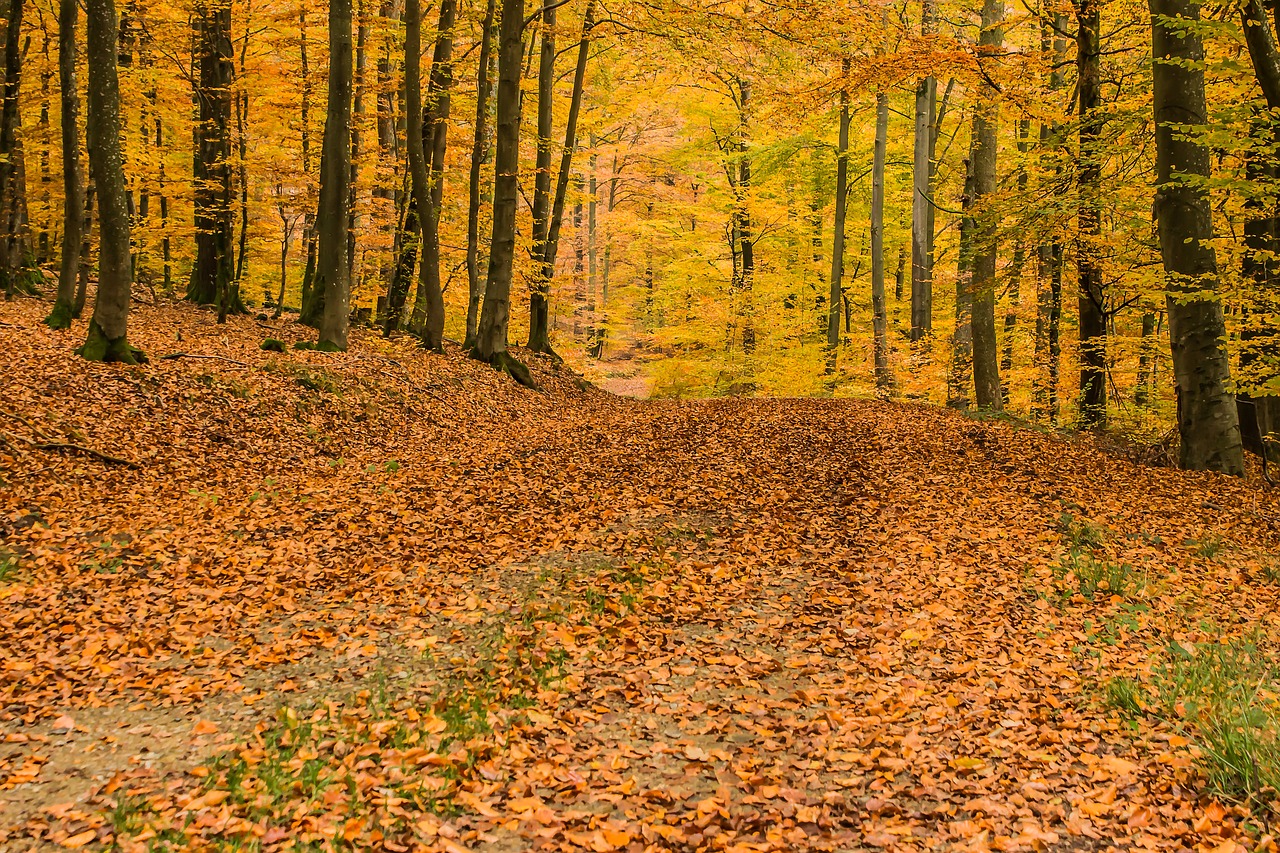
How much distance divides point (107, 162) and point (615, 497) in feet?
26.3

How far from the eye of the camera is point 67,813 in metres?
3.95

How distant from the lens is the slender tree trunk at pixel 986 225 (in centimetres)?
1273

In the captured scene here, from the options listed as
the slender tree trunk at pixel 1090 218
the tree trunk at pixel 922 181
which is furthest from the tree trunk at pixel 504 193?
the slender tree trunk at pixel 1090 218

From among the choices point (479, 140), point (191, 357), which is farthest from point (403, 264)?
point (191, 357)

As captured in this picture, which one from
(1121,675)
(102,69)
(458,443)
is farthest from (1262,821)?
(102,69)

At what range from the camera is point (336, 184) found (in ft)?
45.9

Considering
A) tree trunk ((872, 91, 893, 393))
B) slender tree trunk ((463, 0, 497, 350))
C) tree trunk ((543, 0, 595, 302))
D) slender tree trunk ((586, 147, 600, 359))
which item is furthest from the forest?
slender tree trunk ((586, 147, 600, 359))

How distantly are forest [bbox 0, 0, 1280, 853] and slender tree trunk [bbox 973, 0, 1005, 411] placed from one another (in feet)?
0.25

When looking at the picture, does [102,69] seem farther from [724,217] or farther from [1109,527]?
[724,217]

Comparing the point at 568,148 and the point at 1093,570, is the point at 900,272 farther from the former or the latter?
the point at 1093,570

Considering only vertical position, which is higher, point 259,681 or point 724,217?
point 724,217

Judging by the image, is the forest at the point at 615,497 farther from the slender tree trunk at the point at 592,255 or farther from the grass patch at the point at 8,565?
the slender tree trunk at the point at 592,255

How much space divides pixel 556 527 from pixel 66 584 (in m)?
4.36

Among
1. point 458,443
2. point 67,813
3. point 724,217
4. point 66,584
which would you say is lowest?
point 67,813
